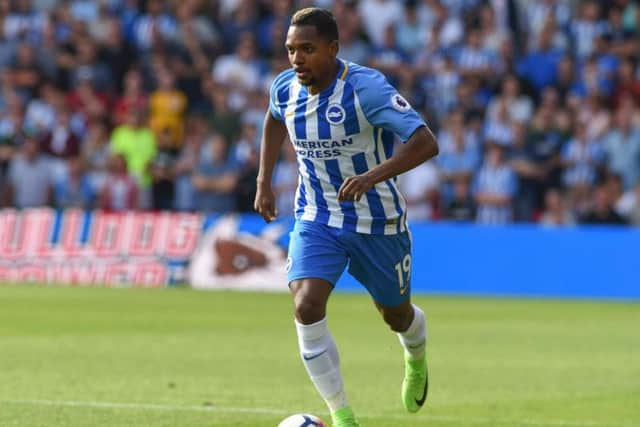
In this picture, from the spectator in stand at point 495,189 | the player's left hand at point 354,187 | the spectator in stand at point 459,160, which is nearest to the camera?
the player's left hand at point 354,187

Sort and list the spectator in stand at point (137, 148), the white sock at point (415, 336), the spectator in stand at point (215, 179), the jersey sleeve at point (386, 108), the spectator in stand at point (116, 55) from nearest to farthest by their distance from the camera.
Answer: the jersey sleeve at point (386, 108), the white sock at point (415, 336), the spectator in stand at point (215, 179), the spectator in stand at point (137, 148), the spectator in stand at point (116, 55)

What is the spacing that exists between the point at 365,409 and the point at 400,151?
222 centimetres

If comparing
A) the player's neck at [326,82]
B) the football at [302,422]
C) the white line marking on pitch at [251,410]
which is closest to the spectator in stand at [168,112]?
the white line marking on pitch at [251,410]

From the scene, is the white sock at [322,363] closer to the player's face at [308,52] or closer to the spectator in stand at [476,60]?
the player's face at [308,52]

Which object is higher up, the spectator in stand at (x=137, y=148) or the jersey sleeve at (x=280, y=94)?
the jersey sleeve at (x=280, y=94)

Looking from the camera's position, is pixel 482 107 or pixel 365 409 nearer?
pixel 365 409

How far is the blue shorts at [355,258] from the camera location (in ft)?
25.9

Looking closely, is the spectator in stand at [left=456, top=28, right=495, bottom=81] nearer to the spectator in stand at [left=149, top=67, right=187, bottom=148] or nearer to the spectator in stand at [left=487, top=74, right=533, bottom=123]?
the spectator in stand at [left=487, top=74, right=533, bottom=123]

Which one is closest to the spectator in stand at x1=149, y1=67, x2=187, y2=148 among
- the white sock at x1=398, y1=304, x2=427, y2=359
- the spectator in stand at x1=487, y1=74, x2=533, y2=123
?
the spectator in stand at x1=487, y1=74, x2=533, y2=123

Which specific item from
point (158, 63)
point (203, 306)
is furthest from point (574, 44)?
point (203, 306)

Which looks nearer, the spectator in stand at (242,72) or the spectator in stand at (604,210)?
the spectator in stand at (604,210)

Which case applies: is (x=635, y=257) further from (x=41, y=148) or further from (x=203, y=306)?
(x=41, y=148)

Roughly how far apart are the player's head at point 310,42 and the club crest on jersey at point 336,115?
8.0 inches

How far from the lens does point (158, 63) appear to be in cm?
2477
